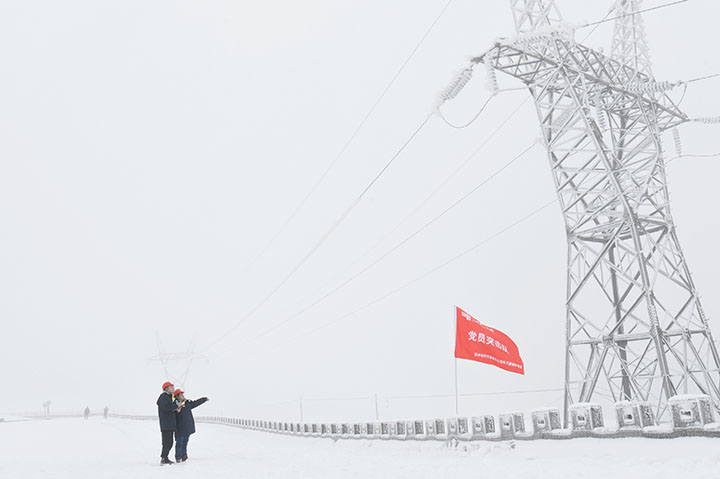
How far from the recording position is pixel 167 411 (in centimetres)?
1512

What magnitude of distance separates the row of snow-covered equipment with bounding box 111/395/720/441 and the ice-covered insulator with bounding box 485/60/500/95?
1105cm

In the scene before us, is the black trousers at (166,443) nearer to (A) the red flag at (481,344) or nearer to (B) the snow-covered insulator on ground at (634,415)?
(A) the red flag at (481,344)

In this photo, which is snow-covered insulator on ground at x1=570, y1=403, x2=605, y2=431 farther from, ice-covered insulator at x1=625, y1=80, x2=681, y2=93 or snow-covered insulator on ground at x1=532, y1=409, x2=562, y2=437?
ice-covered insulator at x1=625, y1=80, x2=681, y2=93

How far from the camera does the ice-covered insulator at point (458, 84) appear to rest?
2231 centimetres

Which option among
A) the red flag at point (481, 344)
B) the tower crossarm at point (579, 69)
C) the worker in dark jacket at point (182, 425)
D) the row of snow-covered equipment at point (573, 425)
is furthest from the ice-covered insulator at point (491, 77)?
the worker in dark jacket at point (182, 425)

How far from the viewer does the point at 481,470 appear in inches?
474

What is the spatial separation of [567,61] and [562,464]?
15.3 m

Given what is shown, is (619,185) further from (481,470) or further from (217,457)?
(217,457)

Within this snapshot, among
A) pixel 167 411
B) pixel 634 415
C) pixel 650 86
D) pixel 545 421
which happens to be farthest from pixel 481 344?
pixel 650 86

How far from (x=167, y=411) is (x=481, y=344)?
902 cm

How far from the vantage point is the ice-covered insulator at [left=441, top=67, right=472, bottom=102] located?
878 inches

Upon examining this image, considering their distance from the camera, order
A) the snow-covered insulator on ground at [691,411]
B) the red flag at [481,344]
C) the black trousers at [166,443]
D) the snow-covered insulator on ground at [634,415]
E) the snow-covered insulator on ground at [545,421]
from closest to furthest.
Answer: the snow-covered insulator on ground at [691,411], the snow-covered insulator on ground at [634,415], the snow-covered insulator on ground at [545,421], the black trousers at [166,443], the red flag at [481,344]

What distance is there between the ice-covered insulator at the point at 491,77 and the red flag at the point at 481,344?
26.2 ft

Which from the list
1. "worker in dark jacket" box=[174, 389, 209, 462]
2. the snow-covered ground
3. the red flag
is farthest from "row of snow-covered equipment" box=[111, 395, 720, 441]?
"worker in dark jacket" box=[174, 389, 209, 462]
